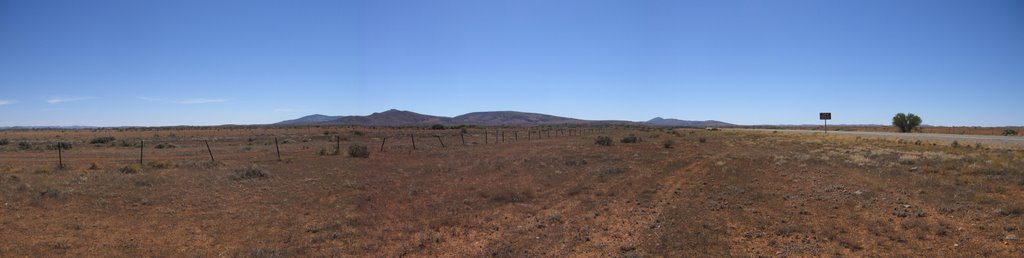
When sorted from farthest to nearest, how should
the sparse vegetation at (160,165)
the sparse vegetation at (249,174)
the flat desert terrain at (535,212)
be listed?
the sparse vegetation at (160,165), the sparse vegetation at (249,174), the flat desert terrain at (535,212)

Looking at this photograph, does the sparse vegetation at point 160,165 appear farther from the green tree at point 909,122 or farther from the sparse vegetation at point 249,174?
the green tree at point 909,122

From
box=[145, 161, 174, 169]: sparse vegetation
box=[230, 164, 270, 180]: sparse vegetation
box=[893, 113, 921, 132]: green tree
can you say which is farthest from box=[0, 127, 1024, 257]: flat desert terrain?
box=[893, 113, 921, 132]: green tree

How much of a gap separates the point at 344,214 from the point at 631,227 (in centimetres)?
668

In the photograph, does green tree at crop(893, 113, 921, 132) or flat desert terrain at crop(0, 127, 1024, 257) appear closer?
flat desert terrain at crop(0, 127, 1024, 257)

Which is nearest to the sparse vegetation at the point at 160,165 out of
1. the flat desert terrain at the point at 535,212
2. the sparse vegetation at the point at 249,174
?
the flat desert terrain at the point at 535,212

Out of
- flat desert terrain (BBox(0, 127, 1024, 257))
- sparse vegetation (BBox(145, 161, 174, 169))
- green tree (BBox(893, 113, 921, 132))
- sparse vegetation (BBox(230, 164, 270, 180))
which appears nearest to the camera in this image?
flat desert terrain (BBox(0, 127, 1024, 257))

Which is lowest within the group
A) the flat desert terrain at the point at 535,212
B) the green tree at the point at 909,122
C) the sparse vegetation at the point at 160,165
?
the flat desert terrain at the point at 535,212

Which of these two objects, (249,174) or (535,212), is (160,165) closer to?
(249,174)

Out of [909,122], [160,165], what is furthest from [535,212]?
[909,122]

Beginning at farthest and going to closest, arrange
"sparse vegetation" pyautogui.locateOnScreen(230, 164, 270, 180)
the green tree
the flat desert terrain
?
the green tree < "sparse vegetation" pyautogui.locateOnScreen(230, 164, 270, 180) < the flat desert terrain

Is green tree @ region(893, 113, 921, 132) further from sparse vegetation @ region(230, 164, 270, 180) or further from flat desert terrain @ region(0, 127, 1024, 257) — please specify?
sparse vegetation @ region(230, 164, 270, 180)

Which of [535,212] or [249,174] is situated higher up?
[249,174]

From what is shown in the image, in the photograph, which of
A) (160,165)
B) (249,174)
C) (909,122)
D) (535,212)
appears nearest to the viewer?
(535,212)

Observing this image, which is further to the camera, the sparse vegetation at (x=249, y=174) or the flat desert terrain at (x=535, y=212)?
the sparse vegetation at (x=249, y=174)
